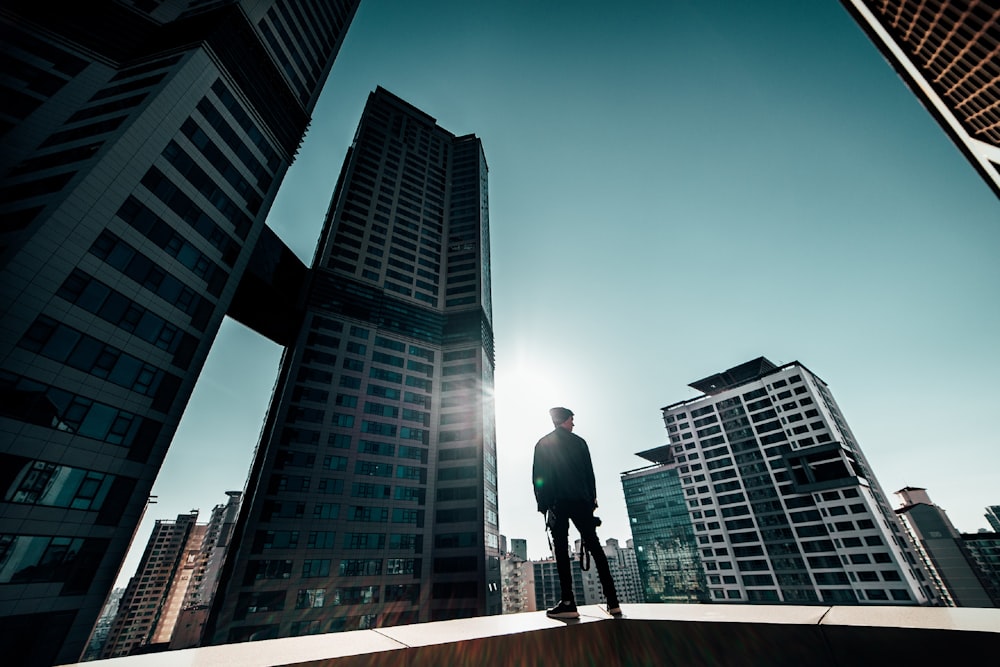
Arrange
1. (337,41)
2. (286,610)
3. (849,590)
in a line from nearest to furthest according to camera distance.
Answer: (286,610), (337,41), (849,590)

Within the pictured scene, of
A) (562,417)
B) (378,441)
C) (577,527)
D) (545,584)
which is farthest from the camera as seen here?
(545,584)

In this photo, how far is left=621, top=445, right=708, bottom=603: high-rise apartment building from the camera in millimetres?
79438

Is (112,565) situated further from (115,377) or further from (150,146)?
(150,146)

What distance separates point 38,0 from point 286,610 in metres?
48.6

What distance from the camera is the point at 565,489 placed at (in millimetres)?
4773

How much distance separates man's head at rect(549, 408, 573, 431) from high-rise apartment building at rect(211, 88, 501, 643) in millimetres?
38046

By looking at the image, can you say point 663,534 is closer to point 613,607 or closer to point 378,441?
point 378,441

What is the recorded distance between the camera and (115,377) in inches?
776

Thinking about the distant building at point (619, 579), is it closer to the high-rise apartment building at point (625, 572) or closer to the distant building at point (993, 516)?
the high-rise apartment building at point (625, 572)

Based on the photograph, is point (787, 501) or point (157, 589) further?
point (157, 589)

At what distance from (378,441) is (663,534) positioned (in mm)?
74850

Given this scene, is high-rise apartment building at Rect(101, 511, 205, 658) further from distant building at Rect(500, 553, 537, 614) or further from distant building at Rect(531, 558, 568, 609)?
distant building at Rect(531, 558, 568, 609)

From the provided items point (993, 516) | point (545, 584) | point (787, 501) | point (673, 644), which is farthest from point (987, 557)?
point (673, 644)

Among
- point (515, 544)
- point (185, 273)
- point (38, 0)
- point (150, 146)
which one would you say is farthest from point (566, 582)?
point (515, 544)
